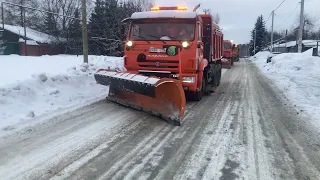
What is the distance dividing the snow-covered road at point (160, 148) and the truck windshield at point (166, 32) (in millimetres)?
2354


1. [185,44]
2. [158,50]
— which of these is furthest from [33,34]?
[185,44]

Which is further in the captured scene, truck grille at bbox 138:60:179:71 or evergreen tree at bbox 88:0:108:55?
evergreen tree at bbox 88:0:108:55

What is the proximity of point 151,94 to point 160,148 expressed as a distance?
1849 millimetres

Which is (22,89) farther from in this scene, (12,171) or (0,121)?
(12,171)

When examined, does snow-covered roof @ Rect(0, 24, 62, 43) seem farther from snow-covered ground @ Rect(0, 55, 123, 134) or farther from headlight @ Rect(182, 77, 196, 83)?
headlight @ Rect(182, 77, 196, 83)

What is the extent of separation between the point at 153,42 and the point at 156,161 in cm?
486

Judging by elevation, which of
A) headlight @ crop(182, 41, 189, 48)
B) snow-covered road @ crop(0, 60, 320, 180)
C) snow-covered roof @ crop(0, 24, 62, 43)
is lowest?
snow-covered road @ crop(0, 60, 320, 180)

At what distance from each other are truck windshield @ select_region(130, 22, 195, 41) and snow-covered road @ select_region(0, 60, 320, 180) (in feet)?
7.72

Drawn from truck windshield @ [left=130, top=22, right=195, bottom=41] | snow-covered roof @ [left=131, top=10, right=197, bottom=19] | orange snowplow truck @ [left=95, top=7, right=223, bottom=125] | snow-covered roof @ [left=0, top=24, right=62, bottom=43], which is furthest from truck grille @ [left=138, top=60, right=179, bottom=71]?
snow-covered roof @ [left=0, top=24, right=62, bottom=43]

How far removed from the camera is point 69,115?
6996mm

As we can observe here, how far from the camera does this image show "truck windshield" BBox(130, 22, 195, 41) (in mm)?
8656

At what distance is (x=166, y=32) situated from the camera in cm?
876

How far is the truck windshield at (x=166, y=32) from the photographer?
866 centimetres

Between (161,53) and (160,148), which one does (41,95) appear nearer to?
(161,53)
